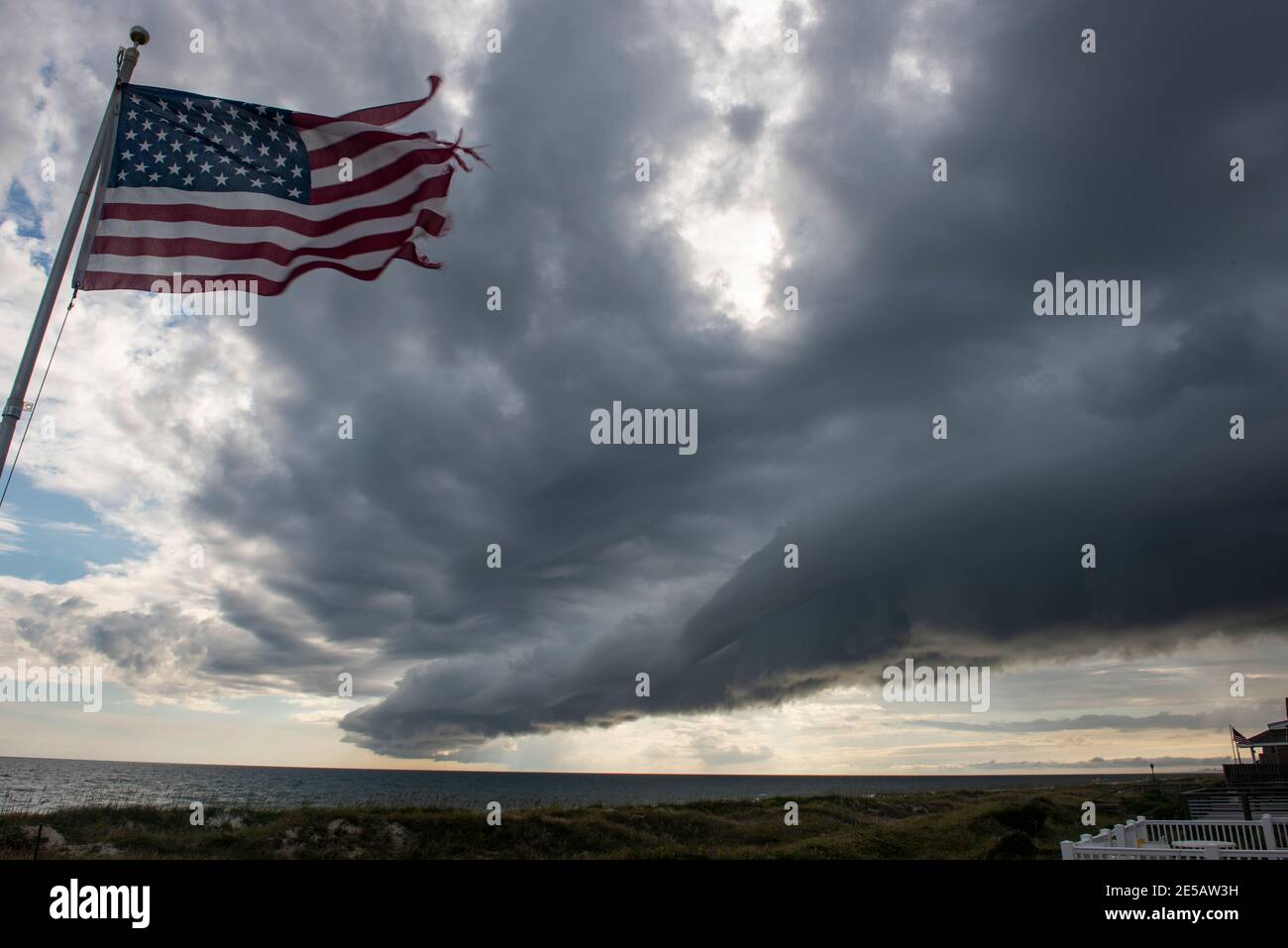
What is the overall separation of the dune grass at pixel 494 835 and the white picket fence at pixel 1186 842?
8844 millimetres

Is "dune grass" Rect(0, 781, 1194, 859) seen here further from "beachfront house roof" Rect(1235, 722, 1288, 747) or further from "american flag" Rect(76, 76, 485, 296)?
"american flag" Rect(76, 76, 485, 296)

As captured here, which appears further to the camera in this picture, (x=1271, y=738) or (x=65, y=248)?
(x=1271, y=738)

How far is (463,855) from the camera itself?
25.0m

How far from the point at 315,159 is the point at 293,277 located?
1.69 metres

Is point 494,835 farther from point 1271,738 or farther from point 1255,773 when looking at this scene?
point 1271,738

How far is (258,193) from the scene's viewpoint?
9.73 meters

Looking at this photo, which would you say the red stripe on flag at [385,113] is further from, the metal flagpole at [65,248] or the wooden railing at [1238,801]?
the wooden railing at [1238,801]

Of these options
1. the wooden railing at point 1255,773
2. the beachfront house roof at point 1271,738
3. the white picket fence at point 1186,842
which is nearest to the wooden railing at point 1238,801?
the wooden railing at point 1255,773

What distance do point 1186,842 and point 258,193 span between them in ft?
71.0

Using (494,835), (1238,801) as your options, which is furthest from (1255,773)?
(494,835)

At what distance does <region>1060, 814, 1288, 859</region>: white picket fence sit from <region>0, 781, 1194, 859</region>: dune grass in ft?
29.0
